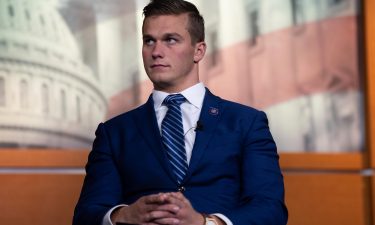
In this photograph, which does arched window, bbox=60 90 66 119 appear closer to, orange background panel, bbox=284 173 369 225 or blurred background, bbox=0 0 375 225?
blurred background, bbox=0 0 375 225

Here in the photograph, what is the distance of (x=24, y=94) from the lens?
2.46 meters

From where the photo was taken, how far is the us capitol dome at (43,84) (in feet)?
8.05

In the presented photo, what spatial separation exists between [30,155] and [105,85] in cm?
33

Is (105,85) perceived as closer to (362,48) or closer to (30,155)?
(30,155)

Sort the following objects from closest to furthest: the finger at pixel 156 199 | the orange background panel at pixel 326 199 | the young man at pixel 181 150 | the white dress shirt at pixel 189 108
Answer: the finger at pixel 156 199
the young man at pixel 181 150
the white dress shirt at pixel 189 108
the orange background panel at pixel 326 199

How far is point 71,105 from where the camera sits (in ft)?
8.16

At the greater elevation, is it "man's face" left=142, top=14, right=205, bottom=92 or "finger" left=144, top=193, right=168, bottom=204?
"man's face" left=142, top=14, right=205, bottom=92

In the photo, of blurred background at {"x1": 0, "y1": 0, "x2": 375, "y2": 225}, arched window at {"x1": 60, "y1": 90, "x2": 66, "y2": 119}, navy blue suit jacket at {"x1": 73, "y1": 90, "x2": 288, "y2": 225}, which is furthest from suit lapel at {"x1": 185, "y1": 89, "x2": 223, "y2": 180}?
arched window at {"x1": 60, "y1": 90, "x2": 66, "y2": 119}

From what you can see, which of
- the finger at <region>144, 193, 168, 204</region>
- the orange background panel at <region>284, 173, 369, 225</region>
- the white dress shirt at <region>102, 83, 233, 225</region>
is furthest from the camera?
the orange background panel at <region>284, 173, 369, 225</region>

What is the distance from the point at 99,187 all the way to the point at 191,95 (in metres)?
0.31

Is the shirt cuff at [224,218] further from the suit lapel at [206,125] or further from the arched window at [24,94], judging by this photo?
the arched window at [24,94]

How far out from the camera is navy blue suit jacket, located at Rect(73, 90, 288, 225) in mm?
1696

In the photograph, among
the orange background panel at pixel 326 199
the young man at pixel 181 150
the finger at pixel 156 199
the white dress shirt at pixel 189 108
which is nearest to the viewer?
the finger at pixel 156 199

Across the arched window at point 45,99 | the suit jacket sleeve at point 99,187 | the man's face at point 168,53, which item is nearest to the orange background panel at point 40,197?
the arched window at point 45,99
